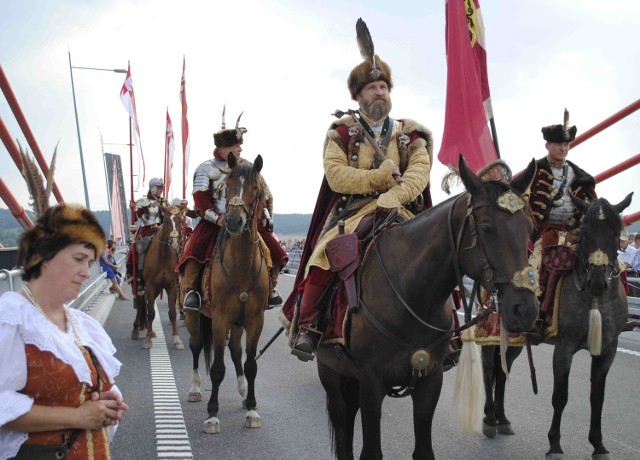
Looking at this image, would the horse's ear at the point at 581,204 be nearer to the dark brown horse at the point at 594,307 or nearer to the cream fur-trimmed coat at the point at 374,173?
the dark brown horse at the point at 594,307

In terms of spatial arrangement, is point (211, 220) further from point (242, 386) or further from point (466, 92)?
point (466, 92)

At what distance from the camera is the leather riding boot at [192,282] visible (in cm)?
798

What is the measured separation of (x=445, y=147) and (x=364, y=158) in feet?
6.96

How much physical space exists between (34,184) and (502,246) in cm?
233

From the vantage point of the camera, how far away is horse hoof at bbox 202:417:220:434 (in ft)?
21.9

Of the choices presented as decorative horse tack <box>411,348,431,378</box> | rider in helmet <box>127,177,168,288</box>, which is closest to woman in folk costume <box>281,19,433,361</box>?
decorative horse tack <box>411,348,431,378</box>

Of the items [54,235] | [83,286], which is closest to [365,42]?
[54,235]

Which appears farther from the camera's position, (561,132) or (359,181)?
(561,132)

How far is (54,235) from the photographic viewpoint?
275 centimetres

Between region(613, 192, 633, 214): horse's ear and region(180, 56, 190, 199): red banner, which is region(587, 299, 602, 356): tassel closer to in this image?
region(613, 192, 633, 214): horse's ear

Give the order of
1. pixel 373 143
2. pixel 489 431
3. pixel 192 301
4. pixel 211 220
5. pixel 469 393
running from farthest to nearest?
pixel 192 301, pixel 211 220, pixel 489 431, pixel 373 143, pixel 469 393

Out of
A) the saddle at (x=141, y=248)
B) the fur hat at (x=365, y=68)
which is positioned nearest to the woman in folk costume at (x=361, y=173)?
the fur hat at (x=365, y=68)

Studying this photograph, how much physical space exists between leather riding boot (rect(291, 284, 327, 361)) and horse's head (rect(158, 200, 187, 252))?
780 cm

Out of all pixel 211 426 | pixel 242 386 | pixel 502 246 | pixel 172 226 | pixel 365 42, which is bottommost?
pixel 211 426
